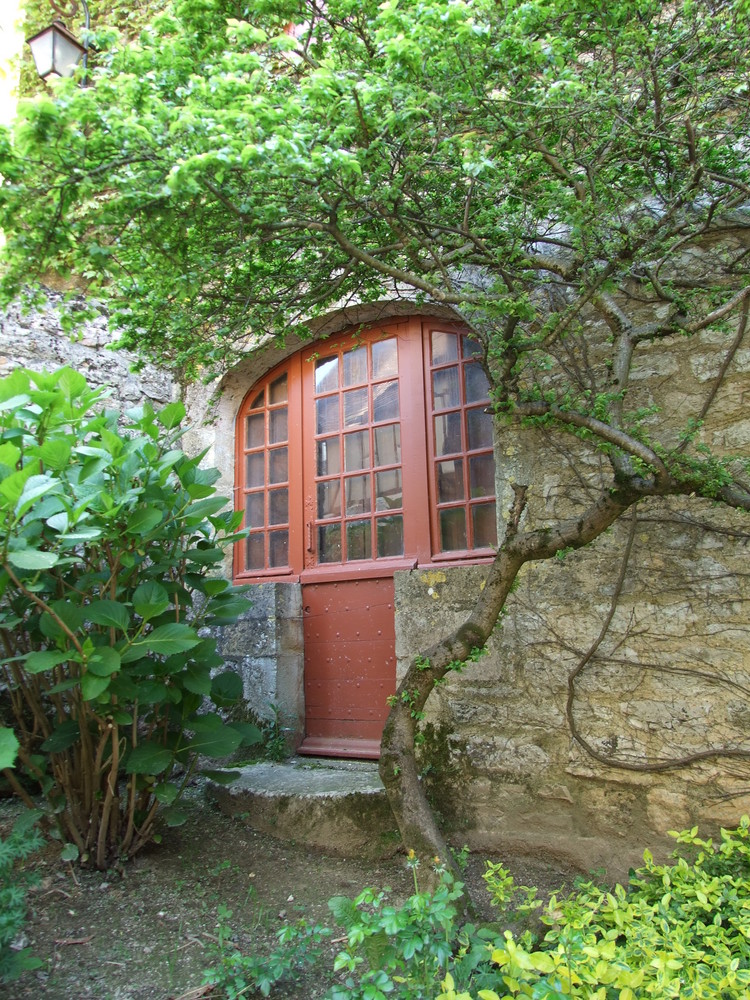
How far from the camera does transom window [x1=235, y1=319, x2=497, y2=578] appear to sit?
3617 millimetres

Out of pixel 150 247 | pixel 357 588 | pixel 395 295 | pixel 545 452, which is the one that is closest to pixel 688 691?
pixel 545 452

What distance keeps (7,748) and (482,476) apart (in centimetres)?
245

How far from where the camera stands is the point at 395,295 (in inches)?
147

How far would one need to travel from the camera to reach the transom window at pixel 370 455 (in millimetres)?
3617

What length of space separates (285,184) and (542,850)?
278cm

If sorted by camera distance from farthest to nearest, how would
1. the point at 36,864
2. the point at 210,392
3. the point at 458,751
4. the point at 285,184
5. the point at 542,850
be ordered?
the point at 210,392, the point at 458,751, the point at 542,850, the point at 36,864, the point at 285,184

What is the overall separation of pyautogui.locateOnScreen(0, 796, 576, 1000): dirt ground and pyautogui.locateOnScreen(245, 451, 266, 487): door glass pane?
198 cm

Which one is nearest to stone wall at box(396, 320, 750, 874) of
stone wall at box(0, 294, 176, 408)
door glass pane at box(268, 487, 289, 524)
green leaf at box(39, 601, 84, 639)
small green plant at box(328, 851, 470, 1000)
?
small green plant at box(328, 851, 470, 1000)

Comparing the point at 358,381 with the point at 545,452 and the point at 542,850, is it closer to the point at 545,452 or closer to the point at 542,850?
the point at 545,452

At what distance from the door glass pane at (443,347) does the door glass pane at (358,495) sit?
0.77 m

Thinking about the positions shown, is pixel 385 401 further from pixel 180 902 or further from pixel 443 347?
pixel 180 902

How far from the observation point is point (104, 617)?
2299 mm

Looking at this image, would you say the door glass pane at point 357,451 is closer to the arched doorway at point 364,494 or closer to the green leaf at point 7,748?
the arched doorway at point 364,494

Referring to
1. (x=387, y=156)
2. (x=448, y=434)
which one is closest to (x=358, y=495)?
(x=448, y=434)
